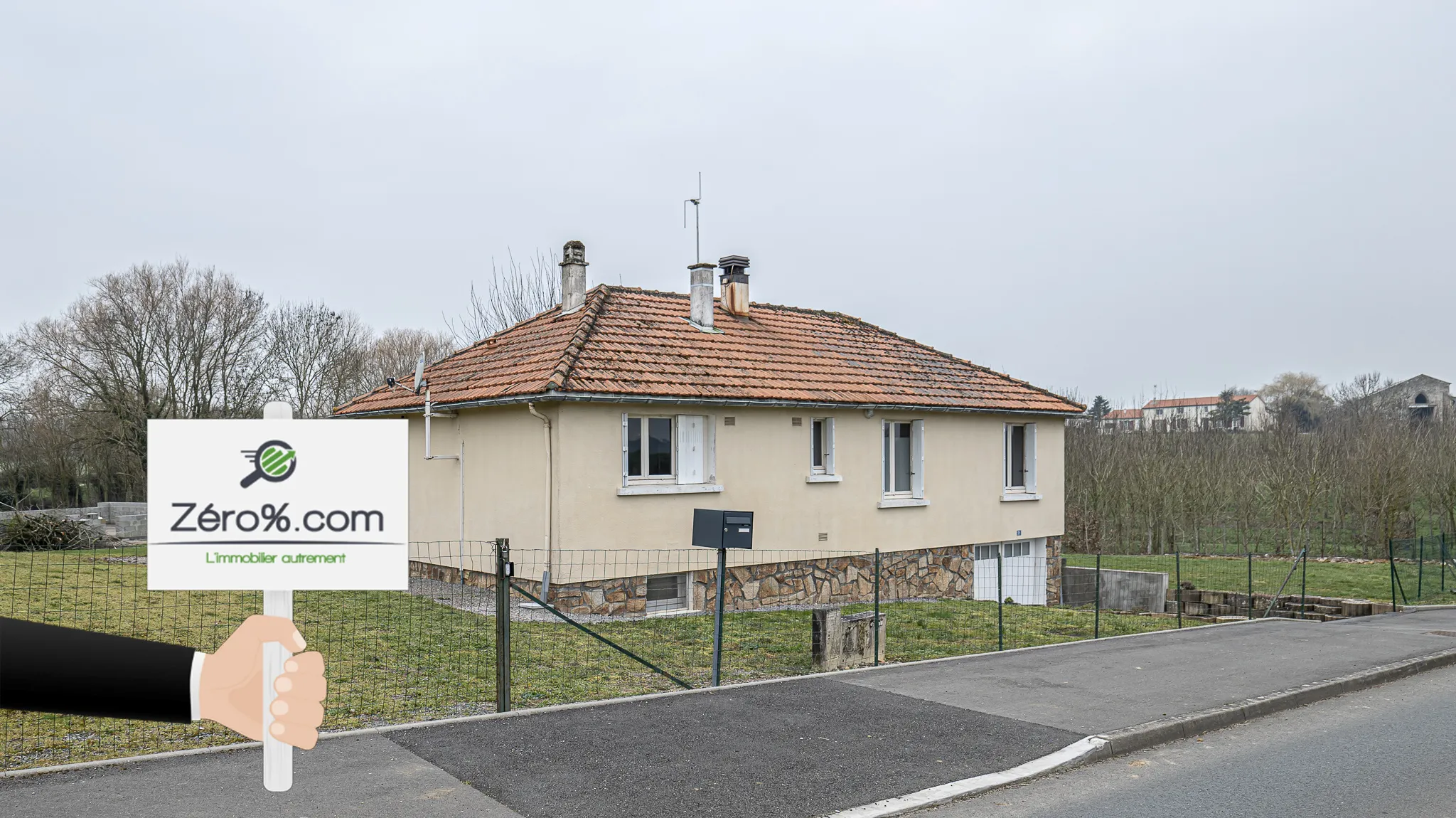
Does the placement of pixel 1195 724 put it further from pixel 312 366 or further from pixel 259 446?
pixel 312 366

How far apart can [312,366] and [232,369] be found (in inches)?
180

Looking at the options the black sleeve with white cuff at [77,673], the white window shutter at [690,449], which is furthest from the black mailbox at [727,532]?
the black sleeve with white cuff at [77,673]

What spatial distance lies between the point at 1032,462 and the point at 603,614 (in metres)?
10.8

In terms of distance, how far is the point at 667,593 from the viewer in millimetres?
15867

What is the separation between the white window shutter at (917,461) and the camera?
62.8ft

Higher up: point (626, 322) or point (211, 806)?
point (626, 322)

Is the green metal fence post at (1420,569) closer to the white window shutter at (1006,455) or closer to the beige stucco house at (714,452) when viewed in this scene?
the beige stucco house at (714,452)

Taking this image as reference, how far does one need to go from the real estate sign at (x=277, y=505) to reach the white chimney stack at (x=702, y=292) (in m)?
15.8

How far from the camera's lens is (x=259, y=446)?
2.69 metres

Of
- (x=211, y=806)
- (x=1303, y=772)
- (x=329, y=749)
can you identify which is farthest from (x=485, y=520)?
(x=1303, y=772)

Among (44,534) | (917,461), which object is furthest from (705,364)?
(44,534)

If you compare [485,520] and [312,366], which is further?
[312,366]

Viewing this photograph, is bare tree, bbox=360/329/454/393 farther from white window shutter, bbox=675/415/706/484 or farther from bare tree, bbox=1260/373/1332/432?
bare tree, bbox=1260/373/1332/432

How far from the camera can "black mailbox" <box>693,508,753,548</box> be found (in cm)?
1095
